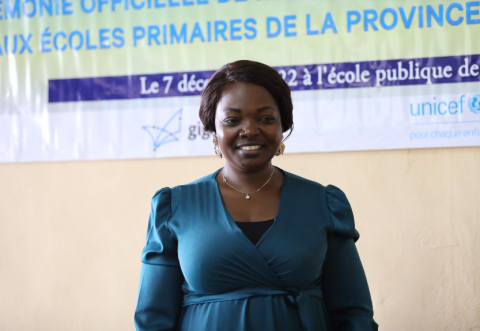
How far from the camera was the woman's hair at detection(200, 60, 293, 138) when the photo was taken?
1.38 m

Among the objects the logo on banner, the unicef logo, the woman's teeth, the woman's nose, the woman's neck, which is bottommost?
the woman's neck

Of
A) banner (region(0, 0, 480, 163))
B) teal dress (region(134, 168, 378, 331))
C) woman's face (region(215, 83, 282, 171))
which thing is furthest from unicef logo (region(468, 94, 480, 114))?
woman's face (region(215, 83, 282, 171))

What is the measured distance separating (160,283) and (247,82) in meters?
0.57

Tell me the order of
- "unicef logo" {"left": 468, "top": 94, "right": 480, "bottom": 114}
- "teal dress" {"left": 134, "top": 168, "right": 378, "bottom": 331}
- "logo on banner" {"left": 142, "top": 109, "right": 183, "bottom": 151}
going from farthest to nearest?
"logo on banner" {"left": 142, "top": 109, "right": 183, "bottom": 151} < "unicef logo" {"left": 468, "top": 94, "right": 480, "bottom": 114} < "teal dress" {"left": 134, "top": 168, "right": 378, "bottom": 331}

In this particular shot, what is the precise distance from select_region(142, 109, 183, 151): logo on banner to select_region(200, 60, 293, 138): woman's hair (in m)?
1.34

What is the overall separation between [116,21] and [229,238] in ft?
6.39

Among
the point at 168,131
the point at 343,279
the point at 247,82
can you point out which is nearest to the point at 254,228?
the point at 343,279

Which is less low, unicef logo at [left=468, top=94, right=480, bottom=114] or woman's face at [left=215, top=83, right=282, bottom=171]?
unicef logo at [left=468, top=94, right=480, bottom=114]

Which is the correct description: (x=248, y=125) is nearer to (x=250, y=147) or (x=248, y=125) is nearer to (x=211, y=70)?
(x=250, y=147)

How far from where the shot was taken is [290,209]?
1373mm

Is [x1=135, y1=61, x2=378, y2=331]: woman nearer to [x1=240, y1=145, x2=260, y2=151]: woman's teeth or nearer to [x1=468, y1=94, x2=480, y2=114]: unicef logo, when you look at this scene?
[x1=240, y1=145, x2=260, y2=151]: woman's teeth

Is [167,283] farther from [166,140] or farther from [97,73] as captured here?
[97,73]

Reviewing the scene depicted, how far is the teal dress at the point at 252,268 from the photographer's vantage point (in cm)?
129

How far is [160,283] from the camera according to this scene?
4.45 ft
